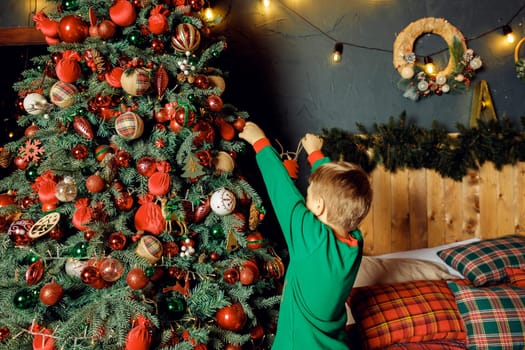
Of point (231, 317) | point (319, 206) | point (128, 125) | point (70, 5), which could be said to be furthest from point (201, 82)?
point (231, 317)

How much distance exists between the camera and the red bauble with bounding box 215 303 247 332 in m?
1.65

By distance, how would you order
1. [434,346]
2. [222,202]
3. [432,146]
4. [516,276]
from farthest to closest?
[432,146]
[516,276]
[434,346]
[222,202]

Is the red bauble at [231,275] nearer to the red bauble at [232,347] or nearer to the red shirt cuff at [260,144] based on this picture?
the red bauble at [232,347]

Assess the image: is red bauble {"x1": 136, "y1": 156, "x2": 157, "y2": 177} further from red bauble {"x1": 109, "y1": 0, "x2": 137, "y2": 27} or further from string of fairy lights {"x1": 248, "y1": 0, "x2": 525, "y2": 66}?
string of fairy lights {"x1": 248, "y1": 0, "x2": 525, "y2": 66}

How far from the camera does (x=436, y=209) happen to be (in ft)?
9.16

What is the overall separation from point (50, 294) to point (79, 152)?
547 millimetres

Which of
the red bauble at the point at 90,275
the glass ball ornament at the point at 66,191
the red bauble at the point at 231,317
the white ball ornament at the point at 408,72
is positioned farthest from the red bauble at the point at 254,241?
the white ball ornament at the point at 408,72

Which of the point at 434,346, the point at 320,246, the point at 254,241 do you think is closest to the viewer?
the point at 320,246

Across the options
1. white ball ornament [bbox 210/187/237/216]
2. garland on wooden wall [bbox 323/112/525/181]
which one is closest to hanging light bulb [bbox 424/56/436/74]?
garland on wooden wall [bbox 323/112/525/181]

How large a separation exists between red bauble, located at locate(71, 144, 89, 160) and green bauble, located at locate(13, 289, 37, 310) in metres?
0.54

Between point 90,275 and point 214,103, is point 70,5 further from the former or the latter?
point 90,275

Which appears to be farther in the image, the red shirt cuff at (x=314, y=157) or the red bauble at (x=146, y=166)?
the red shirt cuff at (x=314, y=157)

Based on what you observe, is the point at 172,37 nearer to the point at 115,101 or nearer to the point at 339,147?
the point at 115,101

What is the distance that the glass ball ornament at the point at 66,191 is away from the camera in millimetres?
1601
